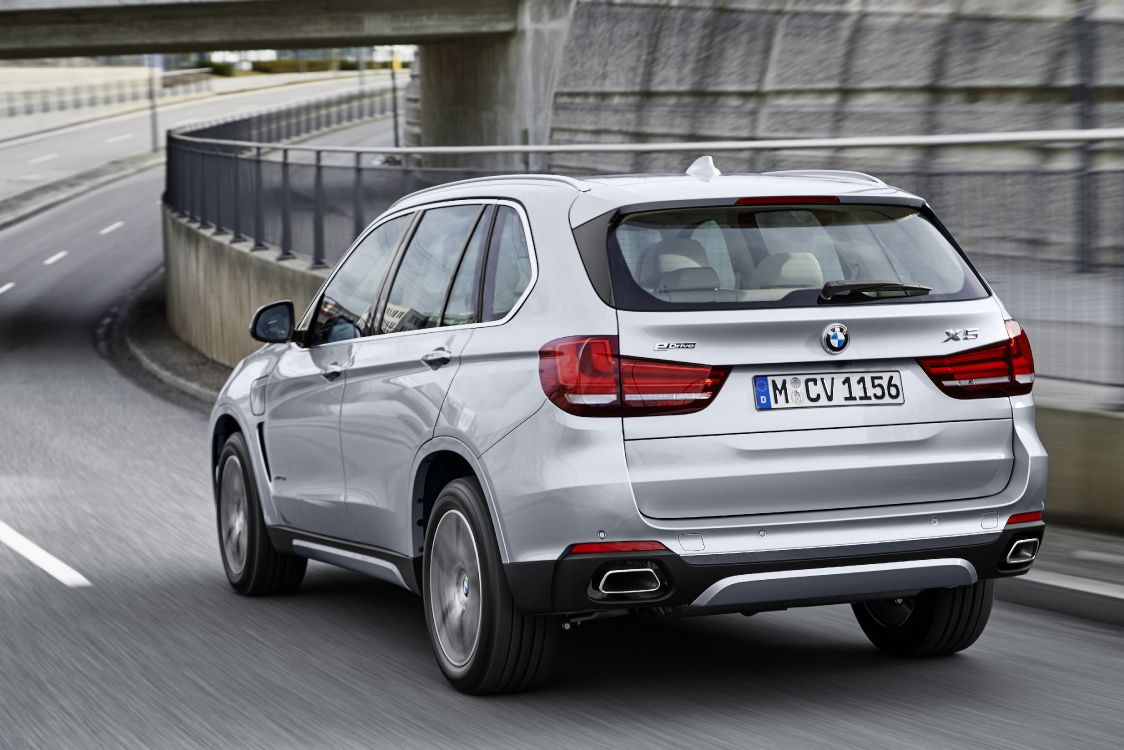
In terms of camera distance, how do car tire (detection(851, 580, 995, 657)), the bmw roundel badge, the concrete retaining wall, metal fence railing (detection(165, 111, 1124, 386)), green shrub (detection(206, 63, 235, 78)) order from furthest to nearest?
green shrub (detection(206, 63, 235, 78)), the concrete retaining wall, metal fence railing (detection(165, 111, 1124, 386)), car tire (detection(851, 580, 995, 657)), the bmw roundel badge

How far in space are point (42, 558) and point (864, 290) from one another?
5.54 m

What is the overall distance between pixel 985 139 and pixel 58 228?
162 feet

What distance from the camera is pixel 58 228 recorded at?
5528 cm

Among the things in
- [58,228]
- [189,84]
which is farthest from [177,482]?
[189,84]

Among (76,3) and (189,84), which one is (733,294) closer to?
(76,3)

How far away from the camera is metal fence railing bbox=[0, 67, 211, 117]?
98250 mm

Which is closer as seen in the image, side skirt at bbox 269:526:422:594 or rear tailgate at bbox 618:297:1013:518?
rear tailgate at bbox 618:297:1013:518

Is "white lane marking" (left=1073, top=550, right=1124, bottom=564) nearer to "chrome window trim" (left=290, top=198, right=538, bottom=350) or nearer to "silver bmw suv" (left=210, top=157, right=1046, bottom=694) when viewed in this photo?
"silver bmw suv" (left=210, top=157, right=1046, bottom=694)

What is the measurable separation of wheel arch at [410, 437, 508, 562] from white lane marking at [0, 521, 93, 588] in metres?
2.98

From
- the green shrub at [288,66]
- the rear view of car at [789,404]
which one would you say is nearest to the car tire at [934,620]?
the rear view of car at [789,404]

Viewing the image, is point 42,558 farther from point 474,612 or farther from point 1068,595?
point 1068,595

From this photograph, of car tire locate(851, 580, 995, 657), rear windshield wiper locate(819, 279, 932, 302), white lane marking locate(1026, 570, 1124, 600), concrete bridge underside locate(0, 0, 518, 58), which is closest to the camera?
rear windshield wiper locate(819, 279, 932, 302)

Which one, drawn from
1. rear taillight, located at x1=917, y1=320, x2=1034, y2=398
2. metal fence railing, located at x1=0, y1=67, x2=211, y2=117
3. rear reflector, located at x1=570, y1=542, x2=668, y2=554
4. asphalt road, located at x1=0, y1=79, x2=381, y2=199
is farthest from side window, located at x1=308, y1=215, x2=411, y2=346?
metal fence railing, located at x1=0, y1=67, x2=211, y2=117

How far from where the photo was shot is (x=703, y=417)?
5523 mm
